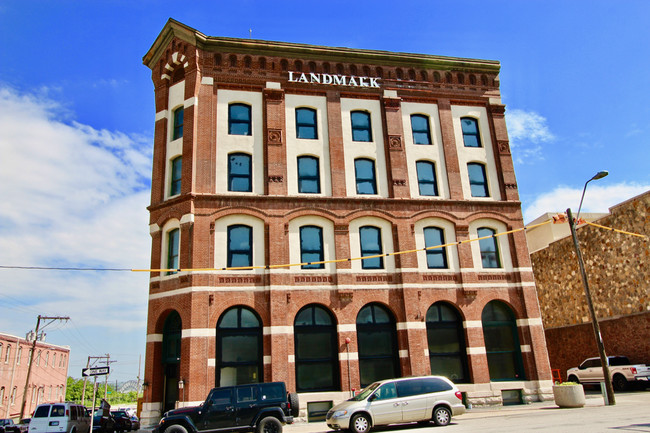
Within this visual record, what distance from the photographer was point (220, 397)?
16.2 meters

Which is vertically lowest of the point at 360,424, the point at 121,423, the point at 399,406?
the point at 121,423

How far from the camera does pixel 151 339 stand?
22.6 meters

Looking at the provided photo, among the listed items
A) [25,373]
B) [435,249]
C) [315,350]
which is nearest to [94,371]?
[315,350]

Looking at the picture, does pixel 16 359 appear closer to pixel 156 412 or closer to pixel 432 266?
pixel 156 412

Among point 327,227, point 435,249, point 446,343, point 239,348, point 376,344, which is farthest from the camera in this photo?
point 435,249

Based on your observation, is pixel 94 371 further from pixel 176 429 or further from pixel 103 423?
pixel 103 423

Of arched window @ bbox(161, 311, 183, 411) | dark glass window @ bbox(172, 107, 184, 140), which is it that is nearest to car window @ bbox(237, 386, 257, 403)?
arched window @ bbox(161, 311, 183, 411)

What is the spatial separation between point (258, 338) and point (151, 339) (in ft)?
16.5

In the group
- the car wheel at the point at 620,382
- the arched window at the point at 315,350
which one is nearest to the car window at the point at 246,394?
the arched window at the point at 315,350

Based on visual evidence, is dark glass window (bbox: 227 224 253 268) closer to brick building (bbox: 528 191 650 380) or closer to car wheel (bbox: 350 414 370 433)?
car wheel (bbox: 350 414 370 433)

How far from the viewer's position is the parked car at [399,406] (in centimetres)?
1644

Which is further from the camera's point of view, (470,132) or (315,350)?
(470,132)

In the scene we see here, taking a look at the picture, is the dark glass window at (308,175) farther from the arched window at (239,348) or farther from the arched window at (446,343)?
the arched window at (446,343)

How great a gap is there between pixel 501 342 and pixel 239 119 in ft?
58.3
